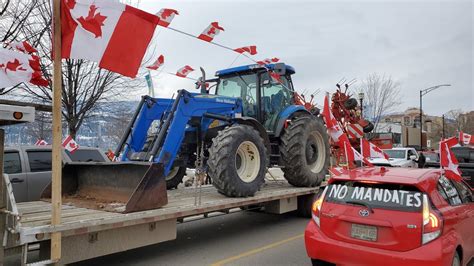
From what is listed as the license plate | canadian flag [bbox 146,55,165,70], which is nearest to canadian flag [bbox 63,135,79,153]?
canadian flag [bbox 146,55,165,70]

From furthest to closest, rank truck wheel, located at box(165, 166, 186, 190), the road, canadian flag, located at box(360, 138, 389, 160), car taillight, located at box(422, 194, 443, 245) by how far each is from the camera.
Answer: truck wheel, located at box(165, 166, 186, 190) → canadian flag, located at box(360, 138, 389, 160) → the road → car taillight, located at box(422, 194, 443, 245)

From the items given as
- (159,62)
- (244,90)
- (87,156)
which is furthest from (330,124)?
(87,156)

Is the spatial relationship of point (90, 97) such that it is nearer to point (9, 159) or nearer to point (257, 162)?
point (9, 159)

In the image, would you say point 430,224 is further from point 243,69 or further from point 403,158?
point 403,158

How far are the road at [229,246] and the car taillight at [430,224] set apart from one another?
2.25m

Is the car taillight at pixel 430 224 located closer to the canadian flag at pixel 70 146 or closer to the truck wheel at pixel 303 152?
the truck wheel at pixel 303 152

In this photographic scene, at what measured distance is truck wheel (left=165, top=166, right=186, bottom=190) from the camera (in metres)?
9.26

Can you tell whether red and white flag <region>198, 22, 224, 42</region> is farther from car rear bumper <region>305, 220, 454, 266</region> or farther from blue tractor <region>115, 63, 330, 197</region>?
car rear bumper <region>305, 220, 454, 266</region>

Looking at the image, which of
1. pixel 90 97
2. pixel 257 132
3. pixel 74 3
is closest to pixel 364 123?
pixel 257 132

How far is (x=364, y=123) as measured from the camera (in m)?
16.2

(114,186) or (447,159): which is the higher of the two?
(447,159)

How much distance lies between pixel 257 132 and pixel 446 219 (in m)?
3.99

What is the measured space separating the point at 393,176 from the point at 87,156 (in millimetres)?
6758

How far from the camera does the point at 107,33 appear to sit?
4.91 m
